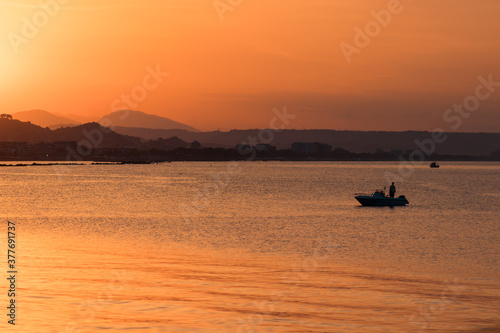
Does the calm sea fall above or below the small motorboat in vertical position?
below

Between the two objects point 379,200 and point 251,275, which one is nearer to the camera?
point 251,275

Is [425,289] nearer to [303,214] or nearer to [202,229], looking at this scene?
[202,229]

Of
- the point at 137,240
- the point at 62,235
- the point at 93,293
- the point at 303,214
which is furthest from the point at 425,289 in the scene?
the point at 303,214

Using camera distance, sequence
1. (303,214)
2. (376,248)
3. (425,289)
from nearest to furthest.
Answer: (425,289), (376,248), (303,214)

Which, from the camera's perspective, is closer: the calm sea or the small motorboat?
the calm sea

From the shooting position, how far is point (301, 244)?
153 ft

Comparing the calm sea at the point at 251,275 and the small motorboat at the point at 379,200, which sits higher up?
the small motorboat at the point at 379,200

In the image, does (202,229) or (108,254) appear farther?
(202,229)

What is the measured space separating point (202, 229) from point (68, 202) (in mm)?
42273

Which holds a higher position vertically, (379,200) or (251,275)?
(379,200)

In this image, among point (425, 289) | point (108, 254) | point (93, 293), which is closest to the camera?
point (93, 293)

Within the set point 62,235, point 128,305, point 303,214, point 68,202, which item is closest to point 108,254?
point 62,235

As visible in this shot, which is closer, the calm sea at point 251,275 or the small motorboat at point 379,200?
the calm sea at point 251,275

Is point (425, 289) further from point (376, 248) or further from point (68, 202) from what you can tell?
point (68, 202)
